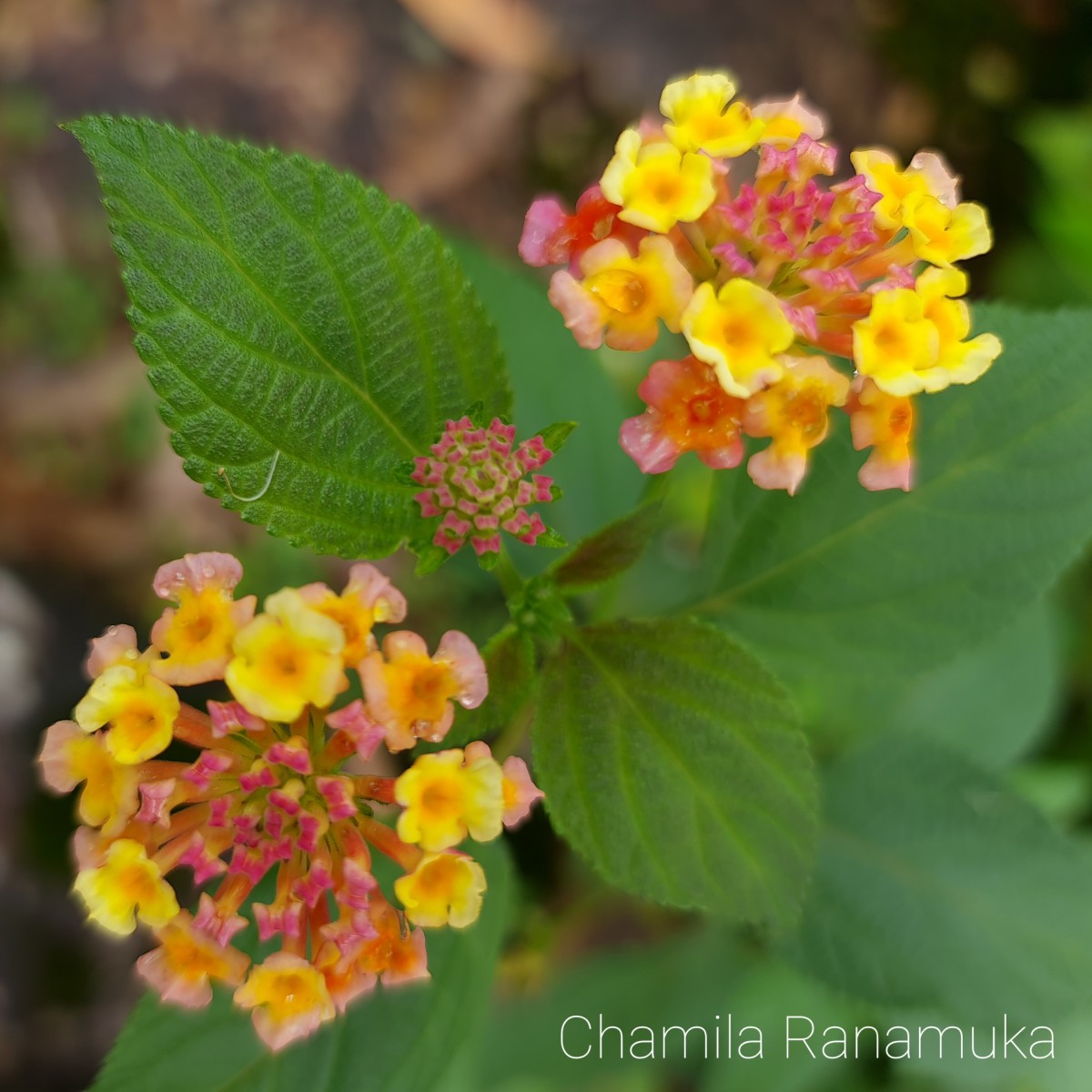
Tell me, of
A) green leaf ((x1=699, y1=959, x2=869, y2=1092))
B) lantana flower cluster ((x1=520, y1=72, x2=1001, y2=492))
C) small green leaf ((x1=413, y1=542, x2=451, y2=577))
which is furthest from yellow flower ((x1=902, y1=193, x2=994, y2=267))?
green leaf ((x1=699, y1=959, x2=869, y2=1092))

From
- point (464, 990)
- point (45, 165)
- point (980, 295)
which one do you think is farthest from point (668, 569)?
point (45, 165)

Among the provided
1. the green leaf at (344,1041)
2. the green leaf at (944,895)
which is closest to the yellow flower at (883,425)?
the green leaf at (344,1041)

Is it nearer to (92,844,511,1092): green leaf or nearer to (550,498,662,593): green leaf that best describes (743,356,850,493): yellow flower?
(550,498,662,593): green leaf

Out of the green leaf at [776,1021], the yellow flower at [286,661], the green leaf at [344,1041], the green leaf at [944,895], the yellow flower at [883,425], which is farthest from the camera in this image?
the green leaf at [776,1021]

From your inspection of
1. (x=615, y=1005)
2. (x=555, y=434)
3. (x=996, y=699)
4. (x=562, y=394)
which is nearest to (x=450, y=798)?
(x=555, y=434)

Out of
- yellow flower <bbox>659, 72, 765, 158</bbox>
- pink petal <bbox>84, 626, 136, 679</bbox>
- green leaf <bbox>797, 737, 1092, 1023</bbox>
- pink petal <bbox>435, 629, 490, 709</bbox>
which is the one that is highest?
yellow flower <bbox>659, 72, 765, 158</bbox>

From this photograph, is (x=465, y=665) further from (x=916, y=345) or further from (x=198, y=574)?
(x=916, y=345)

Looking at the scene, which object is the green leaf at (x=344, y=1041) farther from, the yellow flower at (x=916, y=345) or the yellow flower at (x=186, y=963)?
the yellow flower at (x=916, y=345)

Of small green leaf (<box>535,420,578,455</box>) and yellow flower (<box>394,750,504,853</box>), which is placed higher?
small green leaf (<box>535,420,578,455</box>)
